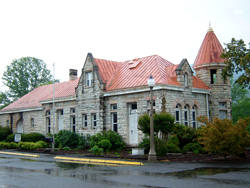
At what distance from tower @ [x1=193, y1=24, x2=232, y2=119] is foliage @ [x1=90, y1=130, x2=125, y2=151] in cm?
768

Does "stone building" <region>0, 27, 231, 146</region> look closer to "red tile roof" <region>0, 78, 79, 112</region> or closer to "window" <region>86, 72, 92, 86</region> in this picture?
"window" <region>86, 72, 92, 86</region>

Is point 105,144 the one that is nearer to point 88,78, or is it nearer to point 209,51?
point 88,78

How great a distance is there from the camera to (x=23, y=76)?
60.4m

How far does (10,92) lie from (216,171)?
178 feet

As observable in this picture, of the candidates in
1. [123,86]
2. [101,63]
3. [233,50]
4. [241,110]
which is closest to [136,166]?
[123,86]

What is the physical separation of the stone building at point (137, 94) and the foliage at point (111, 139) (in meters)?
0.50

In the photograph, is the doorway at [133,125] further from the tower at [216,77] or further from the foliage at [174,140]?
the tower at [216,77]

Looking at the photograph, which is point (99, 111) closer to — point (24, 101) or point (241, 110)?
point (24, 101)

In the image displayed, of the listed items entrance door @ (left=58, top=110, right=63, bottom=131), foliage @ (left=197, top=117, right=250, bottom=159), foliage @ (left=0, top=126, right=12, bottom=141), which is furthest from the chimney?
foliage @ (left=197, top=117, right=250, bottom=159)

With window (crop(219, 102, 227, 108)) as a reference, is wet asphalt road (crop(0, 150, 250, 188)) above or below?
below

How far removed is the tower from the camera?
25141 mm

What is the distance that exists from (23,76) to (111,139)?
140 feet

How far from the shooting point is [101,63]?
26703mm

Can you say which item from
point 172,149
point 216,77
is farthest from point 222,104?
point 172,149
